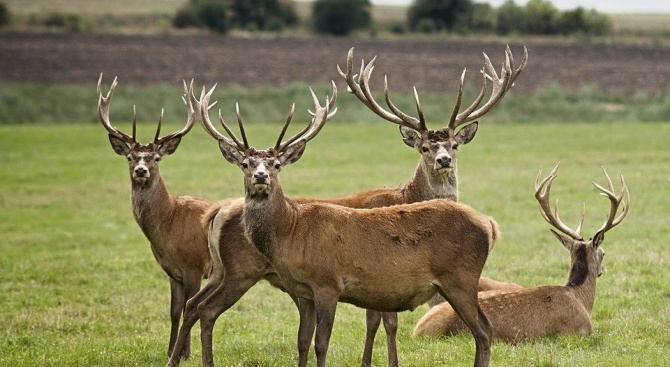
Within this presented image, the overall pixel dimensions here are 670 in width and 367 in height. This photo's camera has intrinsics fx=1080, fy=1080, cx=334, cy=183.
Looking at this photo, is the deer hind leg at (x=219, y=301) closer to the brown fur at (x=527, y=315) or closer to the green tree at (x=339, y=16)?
the brown fur at (x=527, y=315)

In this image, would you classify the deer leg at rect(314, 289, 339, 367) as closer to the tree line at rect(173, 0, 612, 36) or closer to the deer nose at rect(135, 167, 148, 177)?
the deer nose at rect(135, 167, 148, 177)

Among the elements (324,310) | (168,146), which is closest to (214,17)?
(168,146)

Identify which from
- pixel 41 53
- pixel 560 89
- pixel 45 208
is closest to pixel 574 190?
pixel 45 208

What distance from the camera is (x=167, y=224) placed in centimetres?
1082

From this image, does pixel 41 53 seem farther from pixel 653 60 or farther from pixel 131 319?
pixel 131 319

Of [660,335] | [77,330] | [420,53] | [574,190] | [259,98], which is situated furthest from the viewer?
[420,53]

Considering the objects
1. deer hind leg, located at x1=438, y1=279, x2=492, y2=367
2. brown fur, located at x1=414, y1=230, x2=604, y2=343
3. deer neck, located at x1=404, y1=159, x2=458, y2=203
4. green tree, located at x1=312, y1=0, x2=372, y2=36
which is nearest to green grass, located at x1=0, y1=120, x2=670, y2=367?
brown fur, located at x1=414, y1=230, x2=604, y2=343

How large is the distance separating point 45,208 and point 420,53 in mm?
39758

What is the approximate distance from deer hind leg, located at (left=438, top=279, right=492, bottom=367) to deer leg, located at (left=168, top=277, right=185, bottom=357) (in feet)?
9.99

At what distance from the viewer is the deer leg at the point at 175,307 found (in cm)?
1062

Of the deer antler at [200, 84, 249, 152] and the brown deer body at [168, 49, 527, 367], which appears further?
the brown deer body at [168, 49, 527, 367]

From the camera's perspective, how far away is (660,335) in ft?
34.4

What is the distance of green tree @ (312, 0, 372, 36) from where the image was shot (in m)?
74.4

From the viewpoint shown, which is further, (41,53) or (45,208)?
(41,53)
